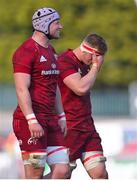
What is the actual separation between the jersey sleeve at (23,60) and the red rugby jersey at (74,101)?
113 centimetres

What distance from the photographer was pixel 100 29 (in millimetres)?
36094

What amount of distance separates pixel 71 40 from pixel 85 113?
84.3 ft

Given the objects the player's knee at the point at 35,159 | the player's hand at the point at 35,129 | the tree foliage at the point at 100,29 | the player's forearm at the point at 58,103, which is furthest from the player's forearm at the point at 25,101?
the tree foliage at the point at 100,29

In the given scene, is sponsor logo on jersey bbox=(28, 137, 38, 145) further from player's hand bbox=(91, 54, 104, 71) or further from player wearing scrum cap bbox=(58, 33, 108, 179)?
player's hand bbox=(91, 54, 104, 71)

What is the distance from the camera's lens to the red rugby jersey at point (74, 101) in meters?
10.7

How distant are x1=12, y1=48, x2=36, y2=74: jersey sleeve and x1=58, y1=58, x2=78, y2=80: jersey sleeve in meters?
1.06

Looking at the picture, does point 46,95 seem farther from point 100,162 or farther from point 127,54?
point 127,54

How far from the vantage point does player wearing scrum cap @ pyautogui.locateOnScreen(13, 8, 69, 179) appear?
9398mm

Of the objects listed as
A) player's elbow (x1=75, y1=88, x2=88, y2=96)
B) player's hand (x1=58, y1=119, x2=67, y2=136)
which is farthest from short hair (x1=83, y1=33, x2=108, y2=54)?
player's hand (x1=58, y1=119, x2=67, y2=136)

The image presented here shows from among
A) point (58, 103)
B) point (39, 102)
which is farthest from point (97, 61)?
point (39, 102)

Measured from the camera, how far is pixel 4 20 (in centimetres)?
3791

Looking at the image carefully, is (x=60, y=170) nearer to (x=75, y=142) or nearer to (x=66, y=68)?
(x=75, y=142)

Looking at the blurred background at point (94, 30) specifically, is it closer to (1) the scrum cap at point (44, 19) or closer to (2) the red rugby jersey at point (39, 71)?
(1) the scrum cap at point (44, 19)

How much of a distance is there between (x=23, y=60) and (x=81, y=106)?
4.73ft
